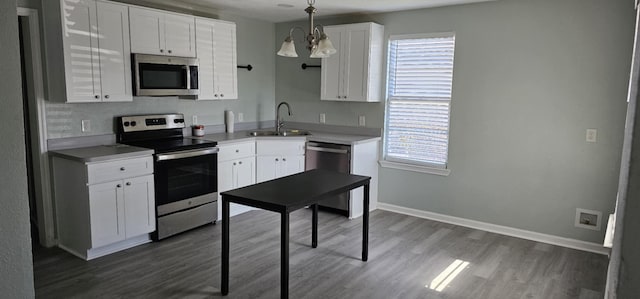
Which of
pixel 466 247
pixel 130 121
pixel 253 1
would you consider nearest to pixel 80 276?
pixel 130 121

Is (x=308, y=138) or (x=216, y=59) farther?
(x=308, y=138)

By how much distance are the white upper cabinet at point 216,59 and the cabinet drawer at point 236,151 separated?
1.92ft

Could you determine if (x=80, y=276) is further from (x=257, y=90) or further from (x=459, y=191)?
(x=459, y=191)

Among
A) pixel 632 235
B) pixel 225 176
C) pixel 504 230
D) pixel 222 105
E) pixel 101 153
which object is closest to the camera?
pixel 632 235

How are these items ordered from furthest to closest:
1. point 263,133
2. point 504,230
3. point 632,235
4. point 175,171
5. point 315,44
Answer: point 263,133, point 504,230, point 175,171, point 315,44, point 632,235

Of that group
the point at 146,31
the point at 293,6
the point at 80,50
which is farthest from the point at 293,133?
the point at 80,50

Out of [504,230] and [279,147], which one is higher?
[279,147]

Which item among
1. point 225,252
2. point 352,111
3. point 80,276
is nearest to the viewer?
point 225,252

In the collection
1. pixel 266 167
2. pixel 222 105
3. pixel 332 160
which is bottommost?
pixel 266 167

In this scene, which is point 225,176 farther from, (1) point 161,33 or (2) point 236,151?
(1) point 161,33

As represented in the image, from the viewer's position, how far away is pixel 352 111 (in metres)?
5.45

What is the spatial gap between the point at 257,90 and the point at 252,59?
1.32 ft

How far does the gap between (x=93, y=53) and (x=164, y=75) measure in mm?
694

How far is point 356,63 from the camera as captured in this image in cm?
503
